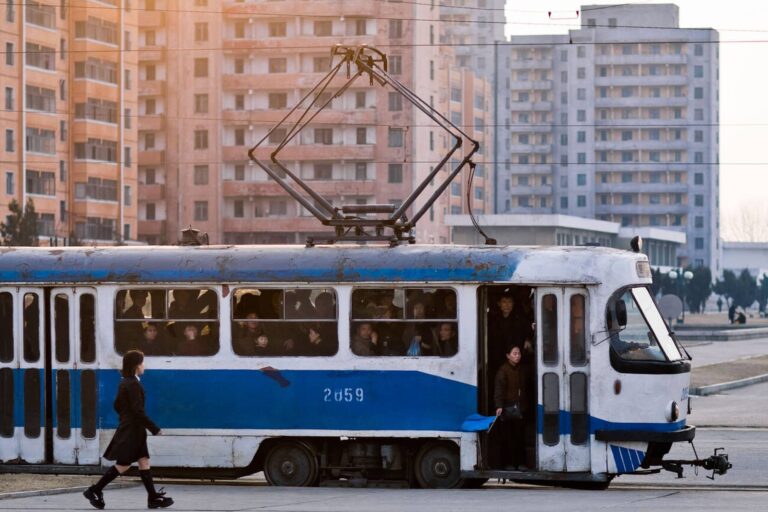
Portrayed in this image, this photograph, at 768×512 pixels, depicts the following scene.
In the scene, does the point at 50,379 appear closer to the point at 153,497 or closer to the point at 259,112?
the point at 153,497

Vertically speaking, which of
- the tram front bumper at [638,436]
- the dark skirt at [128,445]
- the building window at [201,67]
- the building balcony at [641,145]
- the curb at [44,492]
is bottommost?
the curb at [44,492]

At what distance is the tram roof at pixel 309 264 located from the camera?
741 inches

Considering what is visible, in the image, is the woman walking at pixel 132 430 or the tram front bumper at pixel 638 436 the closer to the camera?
the woman walking at pixel 132 430

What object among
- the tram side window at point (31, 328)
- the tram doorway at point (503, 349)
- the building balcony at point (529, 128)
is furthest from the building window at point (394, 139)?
the tram doorway at point (503, 349)

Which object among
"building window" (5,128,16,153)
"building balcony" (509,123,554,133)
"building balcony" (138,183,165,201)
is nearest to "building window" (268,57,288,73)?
"building balcony" (138,183,165,201)

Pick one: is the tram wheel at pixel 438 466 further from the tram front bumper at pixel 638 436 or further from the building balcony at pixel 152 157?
the building balcony at pixel 152 157

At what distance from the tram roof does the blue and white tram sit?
0.02m

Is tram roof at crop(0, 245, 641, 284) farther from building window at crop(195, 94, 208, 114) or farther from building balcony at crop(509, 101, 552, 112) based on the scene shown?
building balcony at crop(509, 101, 552, 112)

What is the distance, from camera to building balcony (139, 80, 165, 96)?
11981cm

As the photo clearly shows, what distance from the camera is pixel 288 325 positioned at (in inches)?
756

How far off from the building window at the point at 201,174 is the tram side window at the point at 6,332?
101555 mm

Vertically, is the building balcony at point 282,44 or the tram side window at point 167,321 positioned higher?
the building balcony at point 282,44

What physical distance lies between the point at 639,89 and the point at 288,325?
179 m

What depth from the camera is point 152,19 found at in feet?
389
